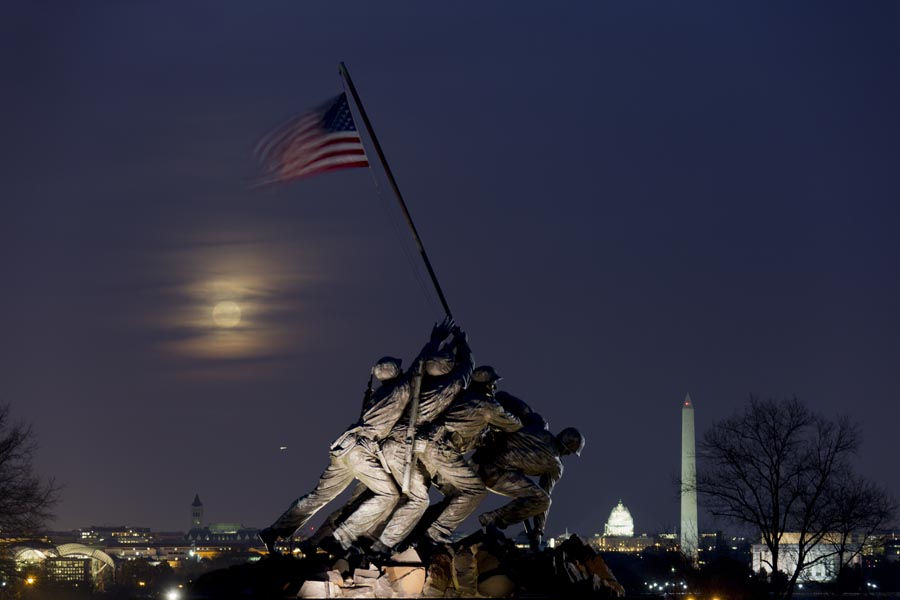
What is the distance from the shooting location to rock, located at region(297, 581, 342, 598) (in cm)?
3062

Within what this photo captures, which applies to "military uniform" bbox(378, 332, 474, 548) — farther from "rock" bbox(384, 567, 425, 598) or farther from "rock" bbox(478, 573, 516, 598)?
"rock" bbox(478, 573, 516, 598)

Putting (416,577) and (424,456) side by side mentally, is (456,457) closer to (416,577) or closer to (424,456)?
(424,456)

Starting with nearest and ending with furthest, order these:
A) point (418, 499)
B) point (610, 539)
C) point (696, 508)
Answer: point (418, 499) → point (696, 508) → point (610, 539)

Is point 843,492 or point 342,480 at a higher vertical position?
point 843,492

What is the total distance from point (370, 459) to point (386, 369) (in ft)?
5.28

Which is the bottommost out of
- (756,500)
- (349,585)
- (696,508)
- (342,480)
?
(349,585)

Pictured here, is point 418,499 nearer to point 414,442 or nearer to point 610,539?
point 414,442

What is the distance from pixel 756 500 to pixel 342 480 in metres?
21.5

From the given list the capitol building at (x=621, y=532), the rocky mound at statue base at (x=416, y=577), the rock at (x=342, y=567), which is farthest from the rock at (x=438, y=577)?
the capitol building at (x=621, y=532)

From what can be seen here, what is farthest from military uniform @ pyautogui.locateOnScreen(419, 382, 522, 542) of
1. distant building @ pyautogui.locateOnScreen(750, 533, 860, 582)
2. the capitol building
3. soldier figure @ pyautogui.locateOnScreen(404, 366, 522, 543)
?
the capitol building

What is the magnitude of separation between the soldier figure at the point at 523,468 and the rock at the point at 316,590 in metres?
4.38

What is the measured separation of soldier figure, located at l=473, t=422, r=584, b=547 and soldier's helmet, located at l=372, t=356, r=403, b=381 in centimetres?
236

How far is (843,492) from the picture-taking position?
185 ft

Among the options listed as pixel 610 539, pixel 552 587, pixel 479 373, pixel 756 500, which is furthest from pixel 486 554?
pixel 610 539
